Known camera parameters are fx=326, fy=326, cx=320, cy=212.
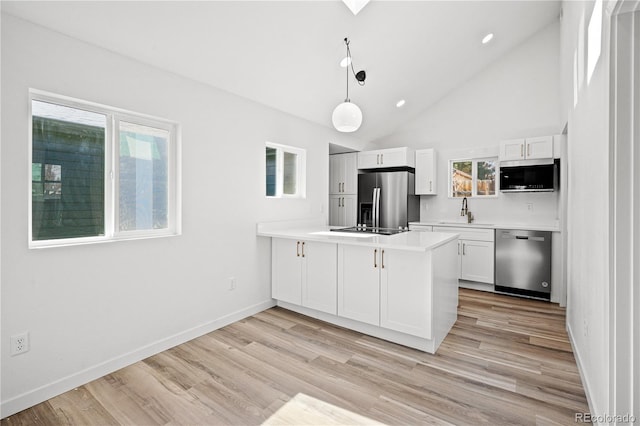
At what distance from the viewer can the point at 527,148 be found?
4.43 metres

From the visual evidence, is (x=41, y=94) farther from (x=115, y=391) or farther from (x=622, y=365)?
(x=622, y=365)

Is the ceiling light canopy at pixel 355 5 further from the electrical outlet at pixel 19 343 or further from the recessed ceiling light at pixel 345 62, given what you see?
the electrical outlet at pixel 19 343

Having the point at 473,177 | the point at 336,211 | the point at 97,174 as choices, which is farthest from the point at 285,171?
the point at 473,177

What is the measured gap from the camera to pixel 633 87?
1.40 metres

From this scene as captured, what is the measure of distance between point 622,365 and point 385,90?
3.85m

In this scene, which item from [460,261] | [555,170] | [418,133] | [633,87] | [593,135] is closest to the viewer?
[633,87]

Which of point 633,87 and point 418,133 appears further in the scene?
point 418,133

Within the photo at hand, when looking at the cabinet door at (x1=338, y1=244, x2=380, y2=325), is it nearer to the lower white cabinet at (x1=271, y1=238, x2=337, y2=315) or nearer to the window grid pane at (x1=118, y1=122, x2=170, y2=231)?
the lower white cabinet at (x1=271, y1=238, x2=337, y2=315)

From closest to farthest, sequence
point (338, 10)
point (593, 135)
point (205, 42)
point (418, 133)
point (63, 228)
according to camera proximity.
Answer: point (593, 135) < point (63, 228) < point (205, 42) < point (338, 10) < point (418, 133)

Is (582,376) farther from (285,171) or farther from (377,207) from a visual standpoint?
(285,171)

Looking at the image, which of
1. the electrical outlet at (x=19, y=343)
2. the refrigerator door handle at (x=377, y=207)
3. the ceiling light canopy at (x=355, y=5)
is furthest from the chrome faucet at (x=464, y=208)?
the electrical outlet at (x=19, y=343)

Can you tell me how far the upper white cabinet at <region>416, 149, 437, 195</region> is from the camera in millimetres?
5332

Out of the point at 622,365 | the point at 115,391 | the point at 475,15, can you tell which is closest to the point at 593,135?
the point at 622,365

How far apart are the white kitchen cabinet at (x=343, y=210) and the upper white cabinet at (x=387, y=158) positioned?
0.59m
